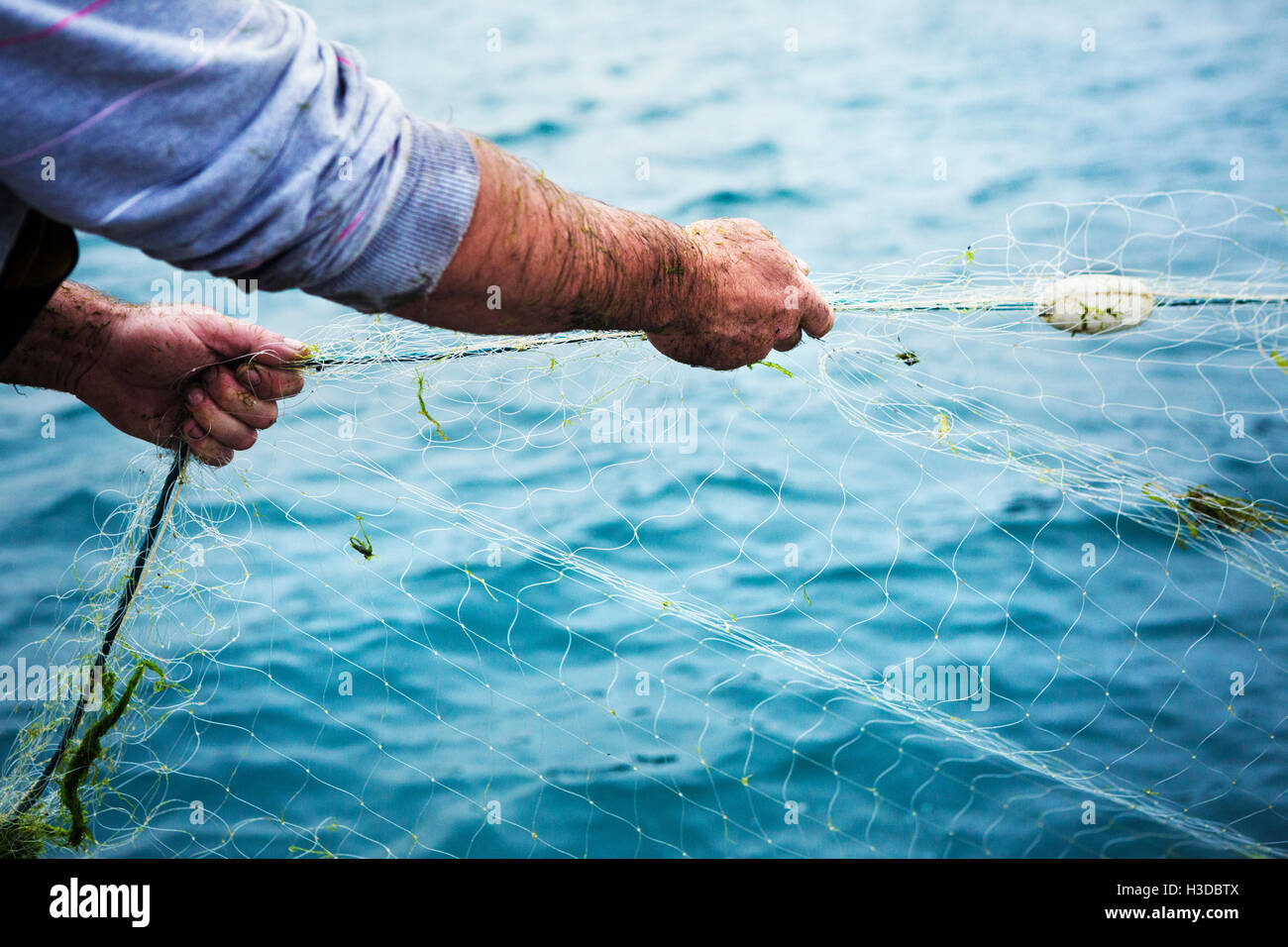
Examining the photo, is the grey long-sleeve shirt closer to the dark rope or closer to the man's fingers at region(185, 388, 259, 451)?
the man's fingers at region(185, 388, 259, 451)

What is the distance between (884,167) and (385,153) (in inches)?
206

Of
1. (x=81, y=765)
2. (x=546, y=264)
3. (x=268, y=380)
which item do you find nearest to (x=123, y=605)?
(x=81, y=765)

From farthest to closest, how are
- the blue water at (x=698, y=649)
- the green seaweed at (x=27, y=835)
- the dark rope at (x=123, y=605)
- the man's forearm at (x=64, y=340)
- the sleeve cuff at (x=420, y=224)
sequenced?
the blue water at (x=698, y=649)
the green seaweed at (x=27, y=835)
the dark rope at (x=123, y=605)
the man's forearm at (x=64, y=340)
the sleeve cuff at (x=420, y=224)

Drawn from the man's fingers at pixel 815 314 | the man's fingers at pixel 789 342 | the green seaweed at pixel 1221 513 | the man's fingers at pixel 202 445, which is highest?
the man's fingers at pixel 815 314

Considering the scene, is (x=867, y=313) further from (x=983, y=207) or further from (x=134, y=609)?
(x=983, y=207)

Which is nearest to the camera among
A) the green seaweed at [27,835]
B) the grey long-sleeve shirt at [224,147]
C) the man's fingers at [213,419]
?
the grey long-sleeve shirt at [224,147]

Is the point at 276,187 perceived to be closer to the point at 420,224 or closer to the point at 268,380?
the point at 420,224

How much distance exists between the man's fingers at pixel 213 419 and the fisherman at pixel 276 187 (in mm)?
725

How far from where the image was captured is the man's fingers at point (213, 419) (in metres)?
2.06

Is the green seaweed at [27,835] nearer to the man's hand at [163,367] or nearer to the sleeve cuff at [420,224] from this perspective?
the man's hand at [163,367]

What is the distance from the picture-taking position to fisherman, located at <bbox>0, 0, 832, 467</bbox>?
1021mm

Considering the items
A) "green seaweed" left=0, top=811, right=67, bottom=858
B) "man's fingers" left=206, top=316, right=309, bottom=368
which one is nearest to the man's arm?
"man's fingers" left=206, top=316, right=309, bottom=368

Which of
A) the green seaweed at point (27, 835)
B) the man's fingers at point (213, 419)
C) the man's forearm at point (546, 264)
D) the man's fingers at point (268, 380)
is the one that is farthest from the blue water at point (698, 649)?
the man's fingers at point (213, 419)

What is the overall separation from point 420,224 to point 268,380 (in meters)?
0.97
